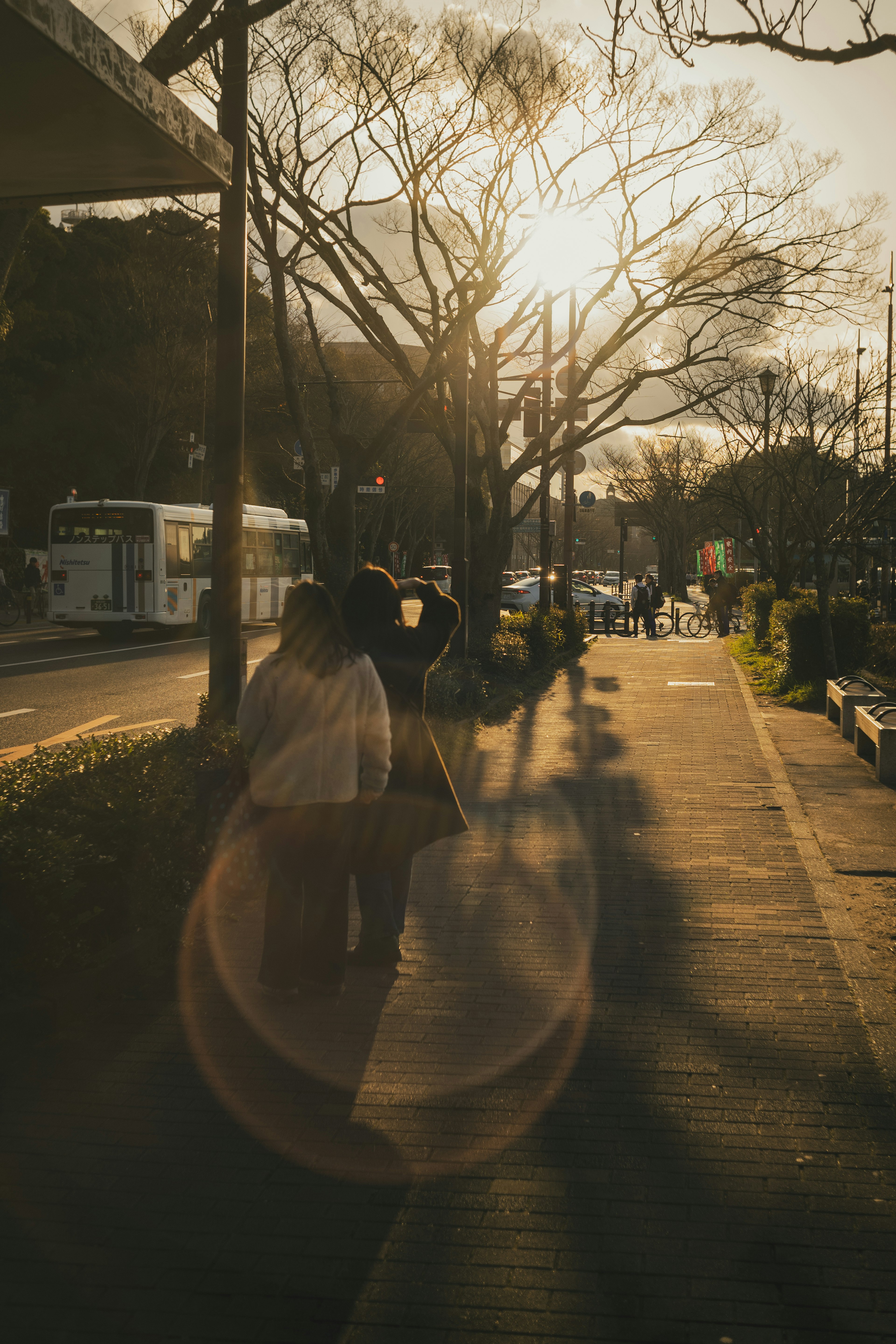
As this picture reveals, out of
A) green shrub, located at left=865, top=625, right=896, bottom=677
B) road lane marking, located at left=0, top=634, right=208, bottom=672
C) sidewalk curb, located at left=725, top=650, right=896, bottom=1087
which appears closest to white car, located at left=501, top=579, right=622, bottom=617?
road lane marking, located at left=0, top=634, right=208, bottom=672

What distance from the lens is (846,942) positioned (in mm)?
5641

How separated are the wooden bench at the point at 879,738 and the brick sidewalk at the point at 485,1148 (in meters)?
Answer: 4.06

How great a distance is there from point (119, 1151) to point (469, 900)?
3.06 metres

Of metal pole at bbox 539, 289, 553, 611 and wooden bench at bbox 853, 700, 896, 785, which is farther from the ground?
metal pole at bbox 539, 289, 553, 611

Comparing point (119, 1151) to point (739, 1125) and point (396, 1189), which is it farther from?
point (739, 1125)

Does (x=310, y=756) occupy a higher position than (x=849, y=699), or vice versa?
(x=310, y=756)

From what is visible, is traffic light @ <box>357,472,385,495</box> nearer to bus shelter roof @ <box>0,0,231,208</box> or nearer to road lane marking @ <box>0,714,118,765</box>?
road lane marking @ <box>0,714,118,765</box>

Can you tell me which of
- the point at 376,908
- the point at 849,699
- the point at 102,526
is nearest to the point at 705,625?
the point at 102,526

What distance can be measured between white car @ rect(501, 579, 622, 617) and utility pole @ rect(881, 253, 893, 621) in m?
7.93

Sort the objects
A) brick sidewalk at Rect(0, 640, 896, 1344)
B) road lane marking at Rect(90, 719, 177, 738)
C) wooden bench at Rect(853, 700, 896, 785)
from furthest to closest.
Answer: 1. road lane marking at Rect(90, 719, 177, 738)
2. wooden bench at Rect(853, 700, 896, 785)
3. brick sidewalk at Rect(0, 640, 896, 1344)

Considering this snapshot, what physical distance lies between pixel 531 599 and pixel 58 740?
2637 centimetres

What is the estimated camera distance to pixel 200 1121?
375 cm

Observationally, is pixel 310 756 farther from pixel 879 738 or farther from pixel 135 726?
pixel 135 726

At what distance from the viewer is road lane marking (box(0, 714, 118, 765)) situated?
36.0 ft
